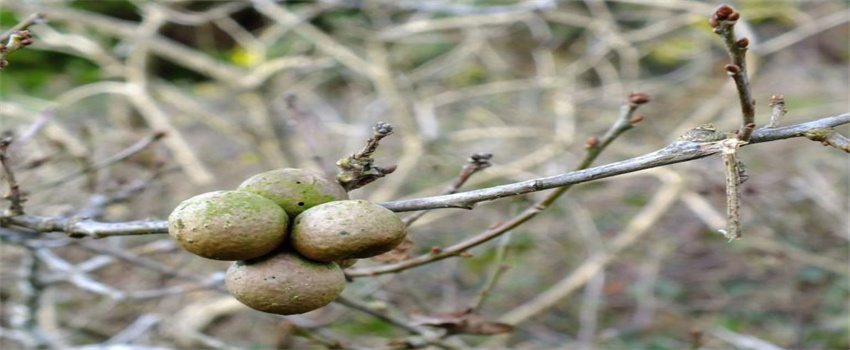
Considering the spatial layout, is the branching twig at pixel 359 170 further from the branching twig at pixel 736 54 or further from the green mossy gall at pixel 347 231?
the branching twig at pixel 736 54

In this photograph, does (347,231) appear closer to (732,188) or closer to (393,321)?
(732,188)

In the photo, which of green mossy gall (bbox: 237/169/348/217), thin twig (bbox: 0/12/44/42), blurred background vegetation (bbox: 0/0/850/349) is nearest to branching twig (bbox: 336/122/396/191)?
green mossy gall (bbox: 237/169/348/217)

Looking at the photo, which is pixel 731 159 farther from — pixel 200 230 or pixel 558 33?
pixel 558 33

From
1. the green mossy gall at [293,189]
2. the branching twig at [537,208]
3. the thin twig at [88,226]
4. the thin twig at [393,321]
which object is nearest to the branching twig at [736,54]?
the branching twig at [537,208]

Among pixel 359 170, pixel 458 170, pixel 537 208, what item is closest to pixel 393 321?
pixel 537 208

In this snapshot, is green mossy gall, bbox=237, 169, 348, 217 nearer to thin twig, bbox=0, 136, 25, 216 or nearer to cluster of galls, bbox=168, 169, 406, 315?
cluster of galls, bbox=168, 169, 406, 315

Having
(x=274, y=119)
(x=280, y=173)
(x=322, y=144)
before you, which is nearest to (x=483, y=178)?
(x=274, y=119)
